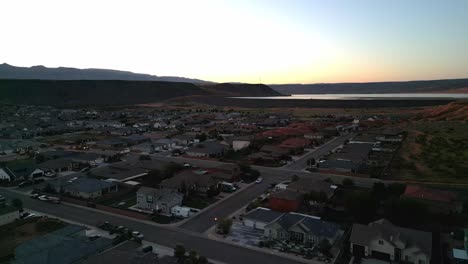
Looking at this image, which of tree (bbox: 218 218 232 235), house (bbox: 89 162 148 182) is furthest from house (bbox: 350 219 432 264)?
house (bbox: 89 162 148 182)

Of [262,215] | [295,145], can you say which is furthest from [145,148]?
[262,215]

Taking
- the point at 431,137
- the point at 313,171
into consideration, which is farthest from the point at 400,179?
the point at 431,137

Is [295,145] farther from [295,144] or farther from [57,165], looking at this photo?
[57,165]

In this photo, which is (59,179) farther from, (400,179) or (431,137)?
(431,137)

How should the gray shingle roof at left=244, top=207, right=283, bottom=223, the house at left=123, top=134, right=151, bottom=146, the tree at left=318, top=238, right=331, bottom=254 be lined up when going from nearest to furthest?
the tree at left=318, top=238, right=331, bottom=254
the gray shingle roof at left=244, top=207, right=283, bottom=223
the house at left=123, top=134, right=151, bottom=146

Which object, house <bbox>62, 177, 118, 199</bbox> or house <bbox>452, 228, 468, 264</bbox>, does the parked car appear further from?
house <bbox>452, 228, 468, 264</bbox>

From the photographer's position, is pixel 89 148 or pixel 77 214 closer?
pixel 77 214
